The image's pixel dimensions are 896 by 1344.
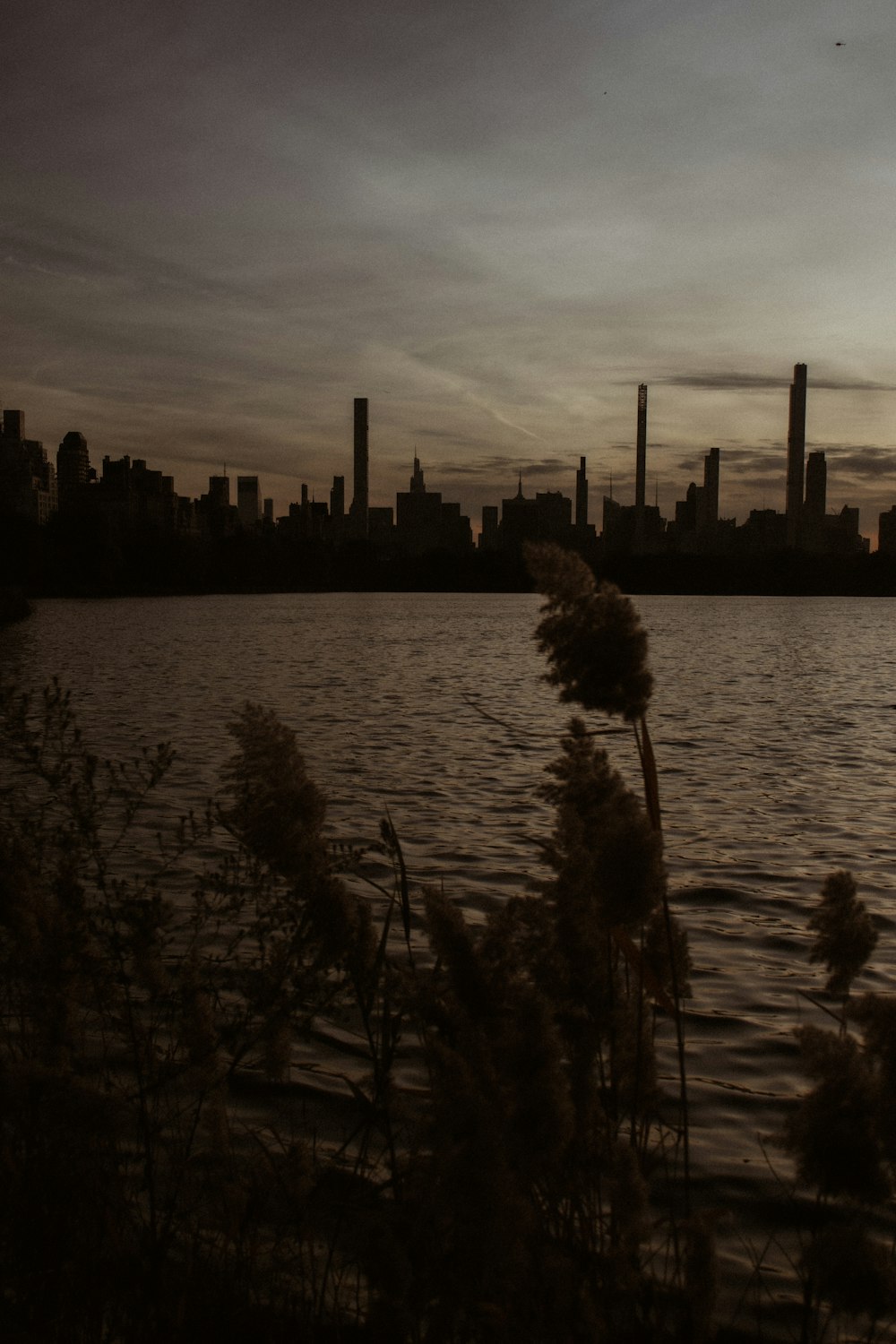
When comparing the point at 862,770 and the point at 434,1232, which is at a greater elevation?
the point at 434,1232

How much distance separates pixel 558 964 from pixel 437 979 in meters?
0.30

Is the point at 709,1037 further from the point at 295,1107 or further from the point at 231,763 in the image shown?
the point at 231,763

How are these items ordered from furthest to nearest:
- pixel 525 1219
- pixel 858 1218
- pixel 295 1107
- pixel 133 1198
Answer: pixel 295 1107
pixel 133 1198
pixel 858 1218
pixel 525 1219

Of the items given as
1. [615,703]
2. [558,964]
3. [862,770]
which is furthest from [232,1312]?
[862,770]

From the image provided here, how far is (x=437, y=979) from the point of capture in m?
2.69

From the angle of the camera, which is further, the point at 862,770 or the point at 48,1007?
the point at 862,770

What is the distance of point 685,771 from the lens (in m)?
19.8

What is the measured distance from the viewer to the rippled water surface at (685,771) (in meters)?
7.95

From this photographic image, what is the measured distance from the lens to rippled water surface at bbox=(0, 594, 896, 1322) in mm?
7953

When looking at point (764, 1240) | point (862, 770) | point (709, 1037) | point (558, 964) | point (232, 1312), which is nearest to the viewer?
point (558, 964)

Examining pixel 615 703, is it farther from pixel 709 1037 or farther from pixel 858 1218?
pixel 709 1037

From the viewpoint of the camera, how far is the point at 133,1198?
15.1 feet

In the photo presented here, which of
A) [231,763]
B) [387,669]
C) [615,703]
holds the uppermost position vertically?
[615,703]

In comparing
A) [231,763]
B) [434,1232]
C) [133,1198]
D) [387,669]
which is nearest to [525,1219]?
[434,1232]
